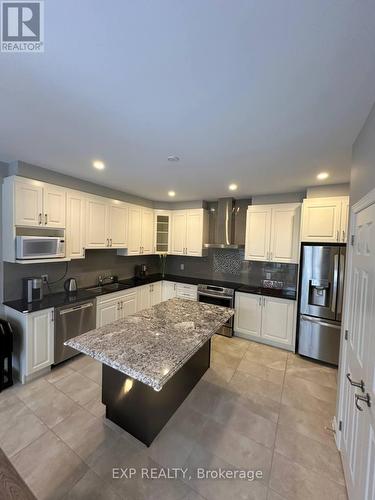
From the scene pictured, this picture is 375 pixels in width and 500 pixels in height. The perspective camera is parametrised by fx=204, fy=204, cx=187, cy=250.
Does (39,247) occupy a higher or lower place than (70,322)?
higher

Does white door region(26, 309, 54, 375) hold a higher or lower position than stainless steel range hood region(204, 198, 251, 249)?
lower

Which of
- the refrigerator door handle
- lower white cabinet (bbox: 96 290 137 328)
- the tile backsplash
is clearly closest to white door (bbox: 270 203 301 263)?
the tile backsplash

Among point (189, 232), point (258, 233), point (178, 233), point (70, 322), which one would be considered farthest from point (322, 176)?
point (70, 322)

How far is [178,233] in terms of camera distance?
15.1ft

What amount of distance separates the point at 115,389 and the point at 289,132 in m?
2.69

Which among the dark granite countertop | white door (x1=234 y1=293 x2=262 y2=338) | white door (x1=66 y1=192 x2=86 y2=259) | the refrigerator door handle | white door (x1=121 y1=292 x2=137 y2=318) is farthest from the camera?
white door (x1=121 y1=292 x2=137 y2=318)

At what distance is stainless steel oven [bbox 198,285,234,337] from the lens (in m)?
3.72

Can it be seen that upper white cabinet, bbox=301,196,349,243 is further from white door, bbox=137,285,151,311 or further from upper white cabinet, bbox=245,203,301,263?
white door, bbox=137,285,151,311

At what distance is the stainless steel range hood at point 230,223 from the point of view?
4133mm

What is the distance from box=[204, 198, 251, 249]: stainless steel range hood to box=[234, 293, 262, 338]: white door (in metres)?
1.06

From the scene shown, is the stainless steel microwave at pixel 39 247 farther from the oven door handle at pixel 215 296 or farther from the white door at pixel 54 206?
the oven door handle at pixel 215 296

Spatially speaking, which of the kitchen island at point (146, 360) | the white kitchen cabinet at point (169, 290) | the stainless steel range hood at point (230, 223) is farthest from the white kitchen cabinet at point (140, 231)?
the kitchen island at point (146, 360)

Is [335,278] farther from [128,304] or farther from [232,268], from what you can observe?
[128,304]

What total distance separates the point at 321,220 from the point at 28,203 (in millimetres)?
3926
